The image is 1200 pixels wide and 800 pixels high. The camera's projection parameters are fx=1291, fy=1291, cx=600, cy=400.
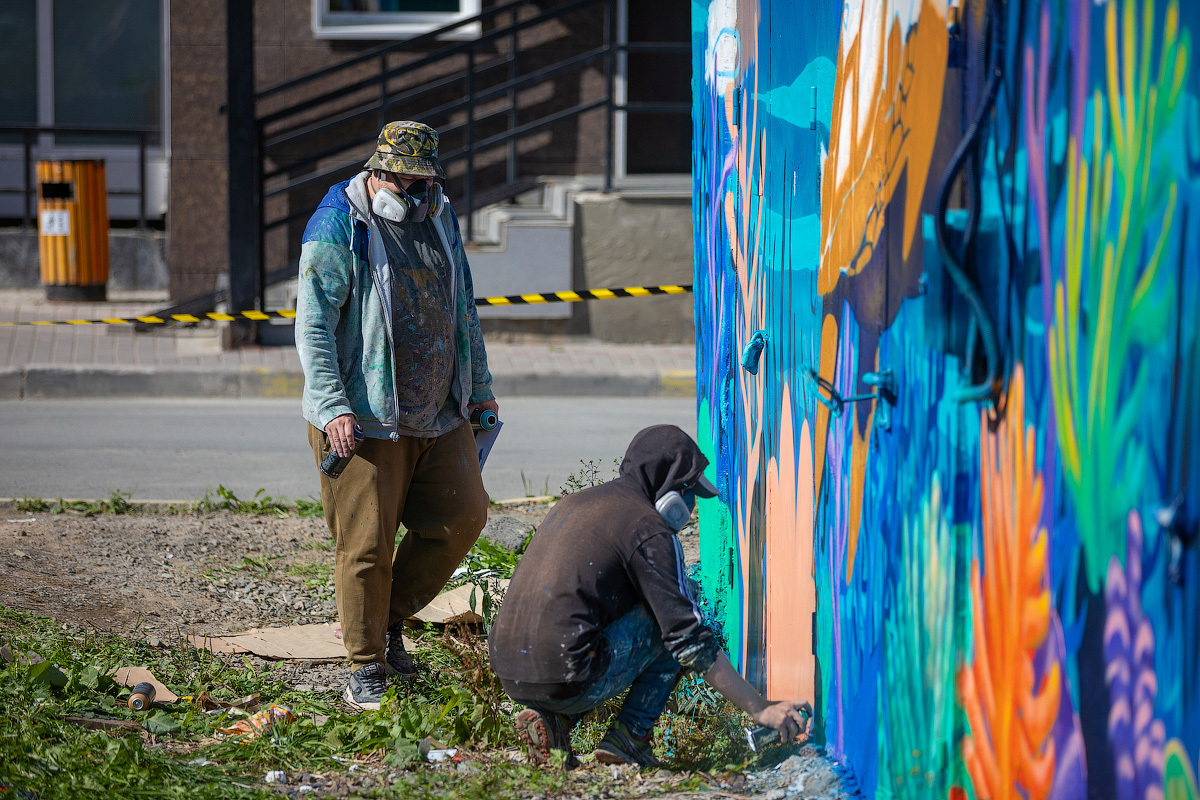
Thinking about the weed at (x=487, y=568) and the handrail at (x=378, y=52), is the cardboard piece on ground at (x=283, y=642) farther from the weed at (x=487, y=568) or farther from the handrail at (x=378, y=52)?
the handrail at (x=378, y=52)

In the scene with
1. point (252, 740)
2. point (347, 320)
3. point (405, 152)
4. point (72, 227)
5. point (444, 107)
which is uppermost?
point (444, 107)

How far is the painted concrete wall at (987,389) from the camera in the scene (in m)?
1.69

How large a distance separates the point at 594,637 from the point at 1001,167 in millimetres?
1637

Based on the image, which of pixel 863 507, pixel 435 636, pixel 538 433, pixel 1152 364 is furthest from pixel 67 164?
pixel 1152 364

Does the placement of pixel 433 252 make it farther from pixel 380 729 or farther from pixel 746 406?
pixel 380 729

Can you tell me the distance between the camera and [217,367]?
388 inches

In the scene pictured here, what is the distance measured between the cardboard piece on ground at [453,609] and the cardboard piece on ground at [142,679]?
3.04ft

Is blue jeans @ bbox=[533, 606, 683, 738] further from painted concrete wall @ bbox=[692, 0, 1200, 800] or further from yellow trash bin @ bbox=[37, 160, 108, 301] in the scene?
→ yellow trash bin @ bbox=[37, 160, 108, 301]

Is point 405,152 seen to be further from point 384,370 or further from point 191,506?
point 191,506

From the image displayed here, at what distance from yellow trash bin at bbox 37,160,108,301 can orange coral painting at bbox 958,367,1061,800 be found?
11437 millimetres

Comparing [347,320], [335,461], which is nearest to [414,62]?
[347,320]

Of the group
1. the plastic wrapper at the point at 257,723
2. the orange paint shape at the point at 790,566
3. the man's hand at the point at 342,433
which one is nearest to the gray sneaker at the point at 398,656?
the plastic wrapper at the point at 257,723

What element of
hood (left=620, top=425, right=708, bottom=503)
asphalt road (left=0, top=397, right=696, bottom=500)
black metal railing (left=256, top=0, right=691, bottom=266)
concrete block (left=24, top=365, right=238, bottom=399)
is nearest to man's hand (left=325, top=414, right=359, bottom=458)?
hood (left=620, top=425, right=708, bottom=503)

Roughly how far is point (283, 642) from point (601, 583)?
1.73 m
